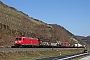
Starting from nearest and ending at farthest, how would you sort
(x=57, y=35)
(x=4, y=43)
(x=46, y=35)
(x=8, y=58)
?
(x=8, y=58), (x=4, y=43), (x=46, y=35), (x=57, y=35)

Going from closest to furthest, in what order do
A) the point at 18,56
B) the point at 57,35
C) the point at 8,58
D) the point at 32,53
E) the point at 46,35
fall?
the point at 8,58 < the point at 18,56 < the point at 32,53 < the point at 46,35 < the point at 57,35

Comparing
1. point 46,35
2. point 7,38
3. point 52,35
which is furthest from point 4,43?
point 52,35

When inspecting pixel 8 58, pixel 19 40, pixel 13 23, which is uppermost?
pixel 13 23

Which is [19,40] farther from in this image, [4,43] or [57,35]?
[57,35]

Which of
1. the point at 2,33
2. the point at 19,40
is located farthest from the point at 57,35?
the point at 19,40

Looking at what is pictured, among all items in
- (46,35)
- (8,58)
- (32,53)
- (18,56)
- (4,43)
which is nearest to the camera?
(8,58)

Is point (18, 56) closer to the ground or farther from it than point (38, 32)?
closer to the ground

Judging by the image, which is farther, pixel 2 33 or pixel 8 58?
pixel 2 33

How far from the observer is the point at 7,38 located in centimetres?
8406

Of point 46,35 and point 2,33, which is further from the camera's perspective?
point 46,35

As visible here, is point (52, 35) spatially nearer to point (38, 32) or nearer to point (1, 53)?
point (38, 32)

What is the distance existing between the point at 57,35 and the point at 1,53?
103 metres

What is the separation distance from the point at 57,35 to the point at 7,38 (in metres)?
62.9

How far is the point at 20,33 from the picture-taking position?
9788 centimetres
